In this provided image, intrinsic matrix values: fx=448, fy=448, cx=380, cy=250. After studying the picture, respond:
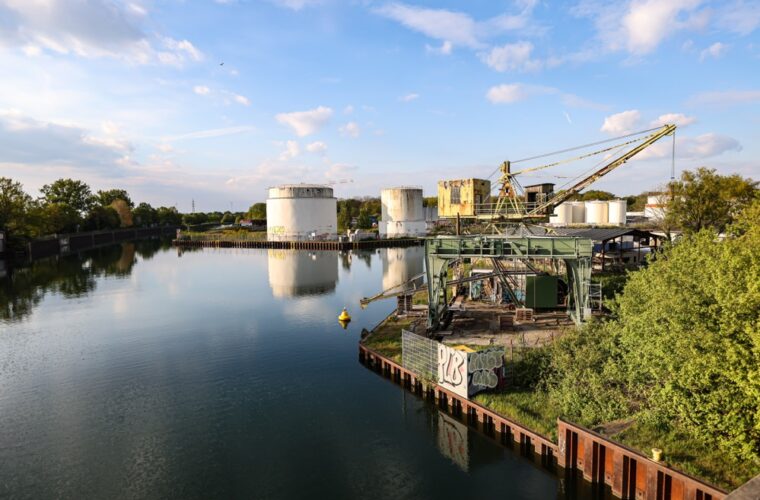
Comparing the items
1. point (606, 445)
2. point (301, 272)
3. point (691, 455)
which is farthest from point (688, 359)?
point (301, 272)

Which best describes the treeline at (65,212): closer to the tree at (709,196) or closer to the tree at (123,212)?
the tree at (123,212)

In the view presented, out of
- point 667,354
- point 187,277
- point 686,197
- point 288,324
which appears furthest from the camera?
point 187,277

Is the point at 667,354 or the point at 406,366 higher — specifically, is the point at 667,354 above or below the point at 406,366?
above

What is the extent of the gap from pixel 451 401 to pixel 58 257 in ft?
337

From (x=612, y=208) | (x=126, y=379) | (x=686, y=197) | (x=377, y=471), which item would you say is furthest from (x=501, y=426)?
(x=612, y=208)

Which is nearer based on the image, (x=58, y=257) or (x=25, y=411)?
(x=25, y=411)

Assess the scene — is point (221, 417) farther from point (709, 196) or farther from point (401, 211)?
point (401, 211)

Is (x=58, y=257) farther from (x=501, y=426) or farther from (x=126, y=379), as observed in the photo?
(x=501, y=426)

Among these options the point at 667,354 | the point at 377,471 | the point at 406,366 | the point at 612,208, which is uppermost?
the point at 612,208

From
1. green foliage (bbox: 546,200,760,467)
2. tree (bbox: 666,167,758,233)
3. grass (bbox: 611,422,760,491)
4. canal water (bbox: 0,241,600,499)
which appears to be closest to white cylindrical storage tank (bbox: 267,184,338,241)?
canal water (bbox: 0,241,600,499)

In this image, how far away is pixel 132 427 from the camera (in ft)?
66.1

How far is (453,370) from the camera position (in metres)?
20.8

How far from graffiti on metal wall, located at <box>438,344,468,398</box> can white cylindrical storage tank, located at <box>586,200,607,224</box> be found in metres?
89.0

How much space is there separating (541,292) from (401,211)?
9466 cm
